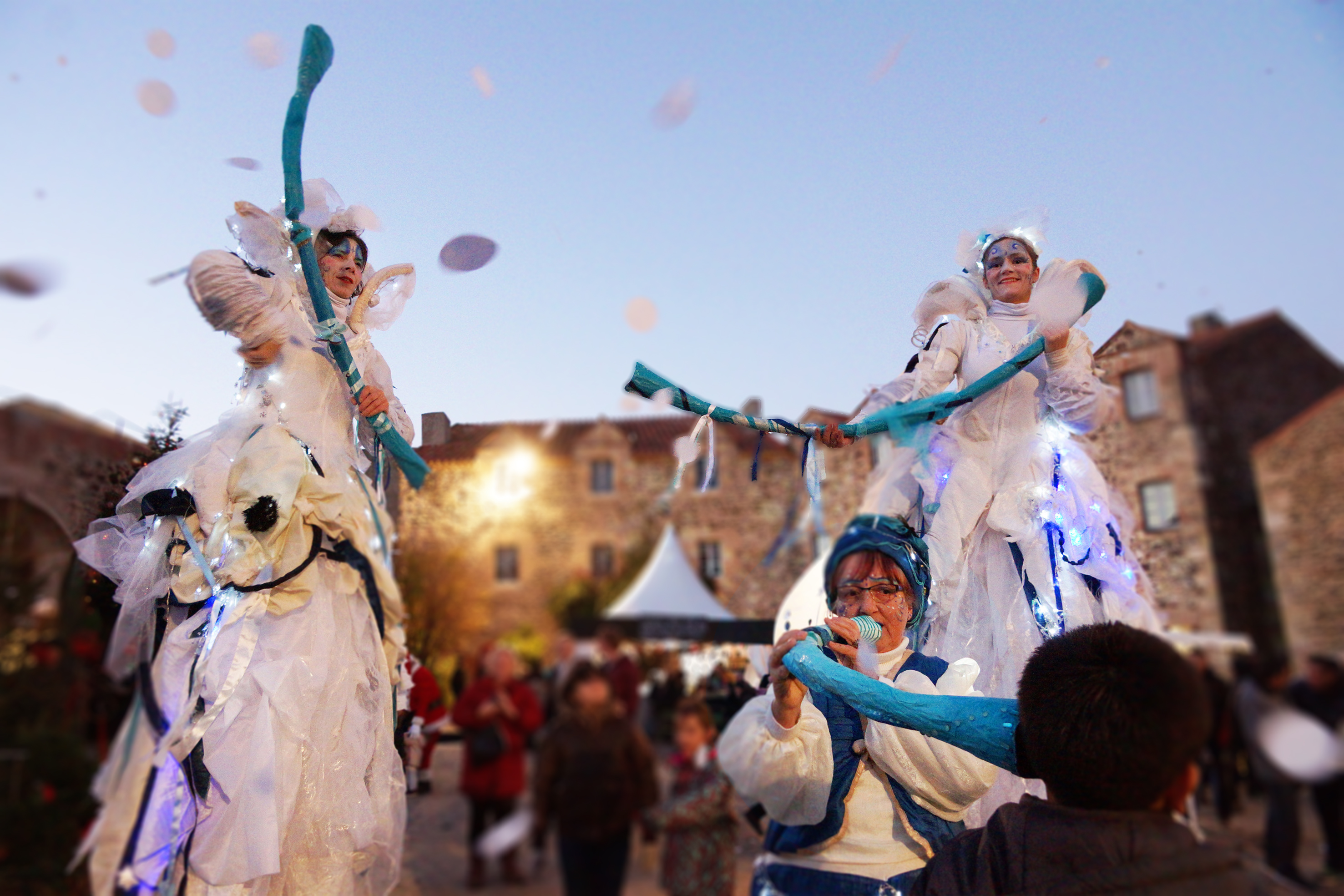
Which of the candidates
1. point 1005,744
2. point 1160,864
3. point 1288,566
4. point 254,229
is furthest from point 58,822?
point 1288,566

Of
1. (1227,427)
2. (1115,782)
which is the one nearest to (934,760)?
(1115,782)

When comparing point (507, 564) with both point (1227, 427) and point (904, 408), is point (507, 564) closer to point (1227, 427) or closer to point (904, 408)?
point (1227, 427)

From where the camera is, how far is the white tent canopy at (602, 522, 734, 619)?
1309 cm

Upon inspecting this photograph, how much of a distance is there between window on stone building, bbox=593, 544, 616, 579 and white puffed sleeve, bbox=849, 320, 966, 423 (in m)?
25.7

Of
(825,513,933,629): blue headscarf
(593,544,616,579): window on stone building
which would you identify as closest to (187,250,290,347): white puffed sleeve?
(825,513,933,629): blue headscarf

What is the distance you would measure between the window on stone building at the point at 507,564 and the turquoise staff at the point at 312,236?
25995 millimetres

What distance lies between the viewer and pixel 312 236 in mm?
2412

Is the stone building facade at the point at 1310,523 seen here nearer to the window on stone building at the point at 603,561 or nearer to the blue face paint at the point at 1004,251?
the blue face paint at the point at 1004,251

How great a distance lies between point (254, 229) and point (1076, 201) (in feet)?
8.22

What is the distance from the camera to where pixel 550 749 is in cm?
691

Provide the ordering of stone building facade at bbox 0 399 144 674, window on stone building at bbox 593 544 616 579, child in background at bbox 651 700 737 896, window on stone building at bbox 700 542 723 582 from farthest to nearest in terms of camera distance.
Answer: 1. window on stone building at bbox 593 544 616 579
2. window on stone building at bbox 700 542 723 582
3. child in background at bbox 651 700 737 896
4. stone building facade at bbox 0 399 144 674

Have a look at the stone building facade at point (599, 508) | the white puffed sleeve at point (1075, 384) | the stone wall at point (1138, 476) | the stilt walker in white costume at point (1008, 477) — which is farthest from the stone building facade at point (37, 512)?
the stone wall at point (1138, 476)

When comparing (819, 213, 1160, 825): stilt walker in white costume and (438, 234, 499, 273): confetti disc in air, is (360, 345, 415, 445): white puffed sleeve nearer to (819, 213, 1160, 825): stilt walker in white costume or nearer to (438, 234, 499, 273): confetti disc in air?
(438, 234, 499, 273): confetti disc in air

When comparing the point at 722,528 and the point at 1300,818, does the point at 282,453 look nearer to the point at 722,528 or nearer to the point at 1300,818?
the point at 1300,818
